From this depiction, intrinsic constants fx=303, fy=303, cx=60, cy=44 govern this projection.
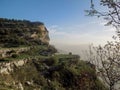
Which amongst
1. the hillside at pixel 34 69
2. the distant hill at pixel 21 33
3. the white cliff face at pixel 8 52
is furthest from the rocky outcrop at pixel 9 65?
the distant hill at pixel 21 33

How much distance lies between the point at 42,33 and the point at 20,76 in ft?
214

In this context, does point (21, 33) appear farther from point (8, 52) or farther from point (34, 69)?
point (34, 69)

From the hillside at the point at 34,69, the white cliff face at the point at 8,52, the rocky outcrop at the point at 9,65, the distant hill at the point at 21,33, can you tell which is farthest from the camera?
the distant hill at the point at 21,33

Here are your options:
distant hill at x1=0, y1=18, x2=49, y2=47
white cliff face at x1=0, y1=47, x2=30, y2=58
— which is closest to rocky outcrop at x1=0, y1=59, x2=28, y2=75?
white cliff face at x1=0, y1=47, x2=30, y2=58

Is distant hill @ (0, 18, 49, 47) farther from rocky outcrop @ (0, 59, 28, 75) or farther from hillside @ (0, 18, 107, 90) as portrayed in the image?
rocky outcrop @ (0, 59, 28, 75)

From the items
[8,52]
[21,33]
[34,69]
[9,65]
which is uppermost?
[21,33]

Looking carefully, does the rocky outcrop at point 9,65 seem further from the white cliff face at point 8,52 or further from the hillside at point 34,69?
the white cliff face at point 8,52

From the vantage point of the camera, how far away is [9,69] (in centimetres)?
6016

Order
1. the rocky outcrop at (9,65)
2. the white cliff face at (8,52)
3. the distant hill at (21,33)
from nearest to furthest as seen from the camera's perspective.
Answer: the rocky outcrop at (9,65), the white cliff face at (8,52), the distant hill at (21,33)

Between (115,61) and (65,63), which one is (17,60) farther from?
(115,61)

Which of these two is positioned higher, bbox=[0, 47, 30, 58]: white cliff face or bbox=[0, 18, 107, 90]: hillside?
bbox=[0, 47, 30, 58]: white cliff face

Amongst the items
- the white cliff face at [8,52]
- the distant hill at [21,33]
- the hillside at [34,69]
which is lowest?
the hillside at [34,69]

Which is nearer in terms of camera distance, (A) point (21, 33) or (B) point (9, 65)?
(B) point (9, 65)

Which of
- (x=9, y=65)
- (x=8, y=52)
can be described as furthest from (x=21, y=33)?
(x=9, y=65)
